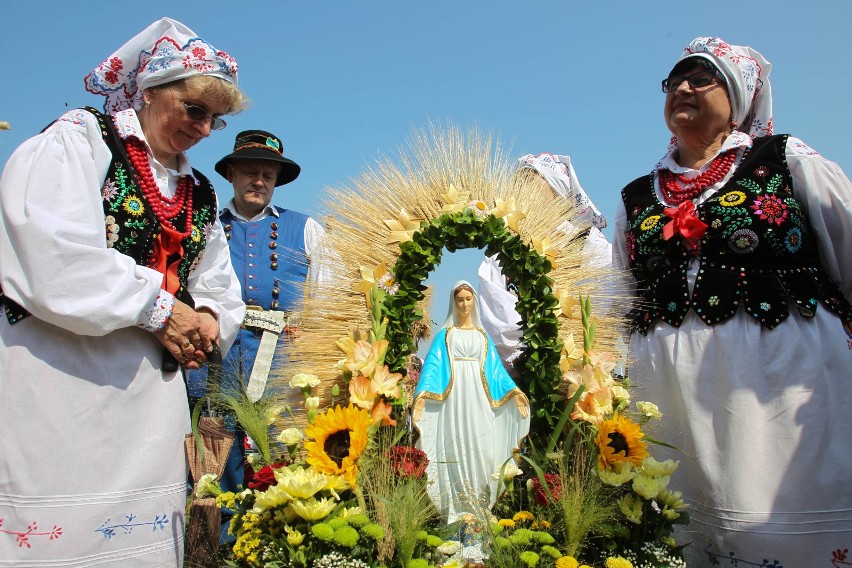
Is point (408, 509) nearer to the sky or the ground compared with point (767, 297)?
nearer to the ground

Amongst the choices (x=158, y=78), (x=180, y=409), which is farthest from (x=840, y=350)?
(x=158, y=78)

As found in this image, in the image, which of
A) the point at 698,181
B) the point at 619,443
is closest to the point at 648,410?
the point at 619,443

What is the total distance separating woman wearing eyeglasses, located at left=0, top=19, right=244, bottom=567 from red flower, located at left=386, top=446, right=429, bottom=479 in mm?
794

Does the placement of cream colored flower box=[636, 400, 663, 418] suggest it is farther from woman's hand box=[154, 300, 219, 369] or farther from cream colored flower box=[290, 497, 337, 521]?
woman's hand box=[154, 300, 219, 369]

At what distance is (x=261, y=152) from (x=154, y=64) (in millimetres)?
2246

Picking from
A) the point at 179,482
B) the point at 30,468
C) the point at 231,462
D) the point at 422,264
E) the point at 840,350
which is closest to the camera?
the point at 30,468

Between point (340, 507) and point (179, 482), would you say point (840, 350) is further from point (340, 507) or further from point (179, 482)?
point (179, 482)

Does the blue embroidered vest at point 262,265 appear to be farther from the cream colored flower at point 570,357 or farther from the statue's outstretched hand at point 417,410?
the cream colored flower at point 570,357

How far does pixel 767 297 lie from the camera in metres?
2.88

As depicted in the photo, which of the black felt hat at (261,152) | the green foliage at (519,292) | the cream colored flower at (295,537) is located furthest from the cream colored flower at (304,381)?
the black felt hat at (261,152)

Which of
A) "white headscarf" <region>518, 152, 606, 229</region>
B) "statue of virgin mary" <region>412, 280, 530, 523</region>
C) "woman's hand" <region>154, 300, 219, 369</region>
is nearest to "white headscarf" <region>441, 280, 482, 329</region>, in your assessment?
"statue of virgin mary" <region>412, 280, 530, 523</region>

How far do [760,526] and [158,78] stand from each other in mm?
2855

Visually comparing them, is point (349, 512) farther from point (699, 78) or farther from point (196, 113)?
point (699, 78)

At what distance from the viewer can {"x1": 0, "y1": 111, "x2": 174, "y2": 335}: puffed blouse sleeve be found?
2275mm
